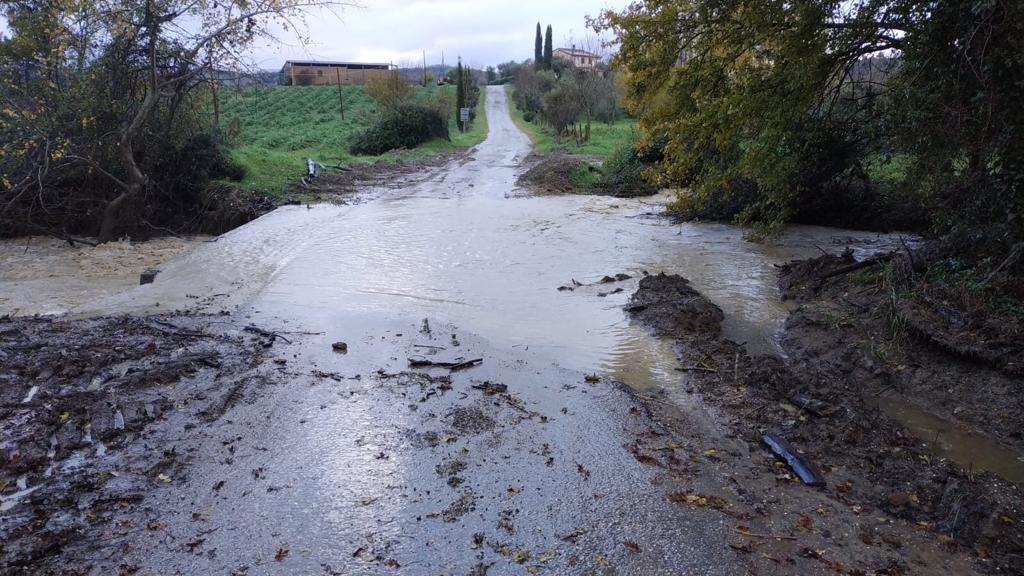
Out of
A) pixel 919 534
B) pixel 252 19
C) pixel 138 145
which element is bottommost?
pixel 919 534

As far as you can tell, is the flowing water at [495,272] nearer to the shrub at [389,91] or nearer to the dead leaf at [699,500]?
the dead leaf at [699,500]

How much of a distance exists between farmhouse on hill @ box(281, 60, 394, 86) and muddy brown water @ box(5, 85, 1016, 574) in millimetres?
44227

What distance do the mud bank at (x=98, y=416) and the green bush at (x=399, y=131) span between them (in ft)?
83.6

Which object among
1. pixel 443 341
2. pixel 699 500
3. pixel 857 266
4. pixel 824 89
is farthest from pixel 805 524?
pixel 824 89

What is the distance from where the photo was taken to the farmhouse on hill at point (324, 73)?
56.7m

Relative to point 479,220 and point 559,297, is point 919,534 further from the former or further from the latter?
point 479,220

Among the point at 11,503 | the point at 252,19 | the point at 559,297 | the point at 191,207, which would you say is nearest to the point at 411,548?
the point at 11,503

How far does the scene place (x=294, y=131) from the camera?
116 ft

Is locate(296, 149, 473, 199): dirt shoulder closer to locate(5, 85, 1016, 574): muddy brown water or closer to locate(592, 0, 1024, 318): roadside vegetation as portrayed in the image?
locate(5, 85, 1016, 574): muddy brown water

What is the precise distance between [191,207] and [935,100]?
16957 mm

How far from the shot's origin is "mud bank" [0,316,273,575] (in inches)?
159

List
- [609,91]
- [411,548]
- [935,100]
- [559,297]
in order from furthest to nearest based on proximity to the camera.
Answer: [609,91] → [559,297] → [935,100] → [411,548]

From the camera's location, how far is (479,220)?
15922 mm

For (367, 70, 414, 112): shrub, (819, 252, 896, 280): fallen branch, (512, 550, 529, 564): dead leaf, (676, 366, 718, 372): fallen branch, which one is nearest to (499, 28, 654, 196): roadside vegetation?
(819, 252, 896, 280): fallen branch
